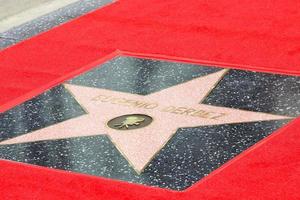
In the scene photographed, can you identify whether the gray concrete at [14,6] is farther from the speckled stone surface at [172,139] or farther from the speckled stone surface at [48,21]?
the speckled stone surface at [172,139]

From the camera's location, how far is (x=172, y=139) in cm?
304

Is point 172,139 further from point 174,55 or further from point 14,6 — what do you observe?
point 14,6

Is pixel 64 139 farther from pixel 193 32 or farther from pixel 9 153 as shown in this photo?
pixel 193 32

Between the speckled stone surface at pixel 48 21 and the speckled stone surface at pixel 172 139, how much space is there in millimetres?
820

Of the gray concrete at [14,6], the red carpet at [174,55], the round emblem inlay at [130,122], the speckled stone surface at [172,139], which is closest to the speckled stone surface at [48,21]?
the red carpet at [174,55]

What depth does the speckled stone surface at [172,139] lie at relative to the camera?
9.30ft

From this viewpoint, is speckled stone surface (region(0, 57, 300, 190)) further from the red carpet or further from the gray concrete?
the gray concrete

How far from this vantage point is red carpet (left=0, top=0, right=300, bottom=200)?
8.73 feet

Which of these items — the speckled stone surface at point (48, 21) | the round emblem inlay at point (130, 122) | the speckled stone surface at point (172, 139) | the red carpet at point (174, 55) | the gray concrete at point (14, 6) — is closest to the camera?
the red carpet at point (174, 55)

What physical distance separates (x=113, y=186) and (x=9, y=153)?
52 cm

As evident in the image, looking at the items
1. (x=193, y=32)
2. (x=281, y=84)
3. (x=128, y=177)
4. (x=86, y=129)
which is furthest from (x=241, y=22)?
(x=128, y=177)

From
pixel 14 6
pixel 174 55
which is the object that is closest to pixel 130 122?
pixel 174 55

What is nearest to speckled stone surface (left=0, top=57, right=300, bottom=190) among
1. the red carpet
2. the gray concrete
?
the red carpet

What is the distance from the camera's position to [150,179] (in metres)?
2.75
